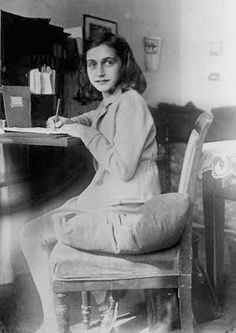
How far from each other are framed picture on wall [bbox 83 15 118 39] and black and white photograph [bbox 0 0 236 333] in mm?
11

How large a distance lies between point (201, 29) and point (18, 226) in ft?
6.41

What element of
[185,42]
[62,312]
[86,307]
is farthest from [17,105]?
[185,42]

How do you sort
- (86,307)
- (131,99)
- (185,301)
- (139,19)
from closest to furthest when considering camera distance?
(185,301) < (131,99) < (86,307) < (139,19)

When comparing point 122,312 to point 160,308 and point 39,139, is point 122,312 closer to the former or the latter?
point 160,308

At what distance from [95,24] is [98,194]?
55.5 inches

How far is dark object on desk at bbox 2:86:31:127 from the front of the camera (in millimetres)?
1767

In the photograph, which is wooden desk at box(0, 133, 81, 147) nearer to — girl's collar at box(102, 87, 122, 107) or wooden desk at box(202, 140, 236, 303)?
girl's collar at box(102, 87, 122, 107)

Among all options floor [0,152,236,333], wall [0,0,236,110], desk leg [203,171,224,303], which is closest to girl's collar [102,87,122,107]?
desk leg [203,171,224,303]

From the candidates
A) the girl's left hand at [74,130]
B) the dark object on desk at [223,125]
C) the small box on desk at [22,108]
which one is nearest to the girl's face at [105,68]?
the girl's left hand at [74,130]

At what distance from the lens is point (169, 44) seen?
342cm

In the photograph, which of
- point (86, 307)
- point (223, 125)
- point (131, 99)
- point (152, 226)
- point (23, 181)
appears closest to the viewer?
point (152, 226)

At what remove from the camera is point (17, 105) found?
1.79 meters

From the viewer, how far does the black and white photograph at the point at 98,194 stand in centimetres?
→ 122

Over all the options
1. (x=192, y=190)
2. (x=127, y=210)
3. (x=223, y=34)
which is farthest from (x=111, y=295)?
(x=223, y=34)
